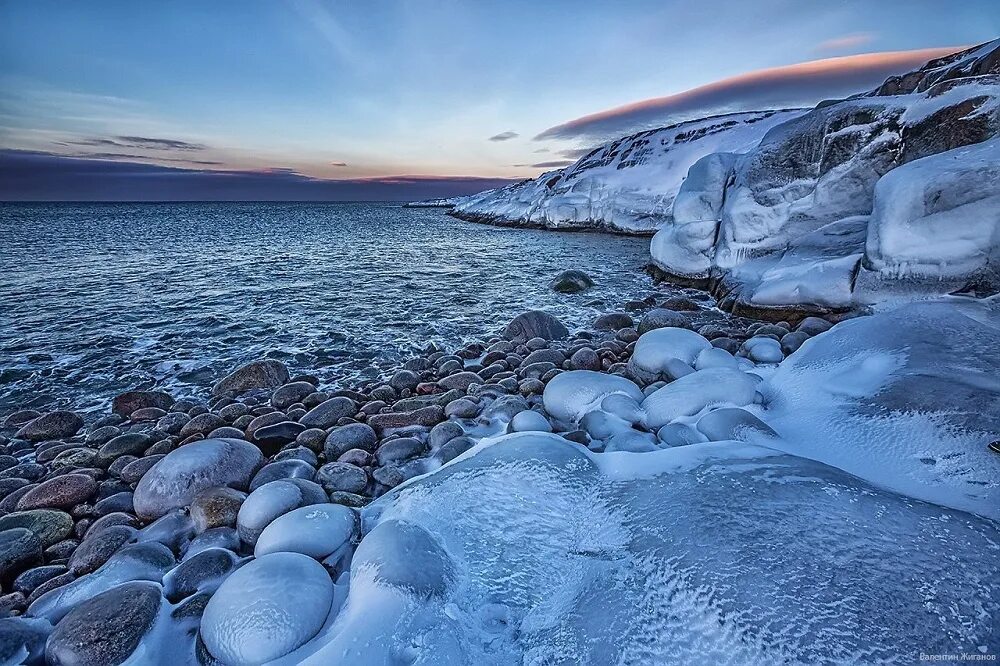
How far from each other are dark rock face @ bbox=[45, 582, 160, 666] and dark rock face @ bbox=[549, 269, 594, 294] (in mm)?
10863

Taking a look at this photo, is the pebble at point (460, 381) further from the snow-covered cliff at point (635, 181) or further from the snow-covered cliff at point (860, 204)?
the snow-covered cliff at point (635, 181)

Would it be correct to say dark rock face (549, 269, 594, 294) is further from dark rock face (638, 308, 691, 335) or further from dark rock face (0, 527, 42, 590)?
dark rock face (0, 527, 42, 590)

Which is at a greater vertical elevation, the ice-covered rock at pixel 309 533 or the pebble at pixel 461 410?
the ice-covered rock at pixel 309 533

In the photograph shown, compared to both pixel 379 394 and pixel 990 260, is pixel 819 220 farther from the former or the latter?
pixel 379 394

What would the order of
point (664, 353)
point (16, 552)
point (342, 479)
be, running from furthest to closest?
point (664, 353) < point (342, 479) < point (16, 552)

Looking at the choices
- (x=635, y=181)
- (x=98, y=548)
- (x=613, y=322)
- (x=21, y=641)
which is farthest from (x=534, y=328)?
(x=635, y=181)

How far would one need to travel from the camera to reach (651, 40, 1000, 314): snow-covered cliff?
5.56 m

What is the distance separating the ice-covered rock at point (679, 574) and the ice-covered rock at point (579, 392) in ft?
4.74

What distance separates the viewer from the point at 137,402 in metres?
5.45

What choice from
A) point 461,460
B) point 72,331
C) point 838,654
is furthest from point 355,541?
point 72,331

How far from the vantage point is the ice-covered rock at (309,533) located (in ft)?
8.22

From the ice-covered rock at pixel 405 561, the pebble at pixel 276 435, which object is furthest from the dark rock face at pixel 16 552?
the ice-covered rock at pixel 405 561

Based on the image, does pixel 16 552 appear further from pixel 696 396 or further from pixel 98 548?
pixel 696 396

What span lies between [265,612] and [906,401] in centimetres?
426
